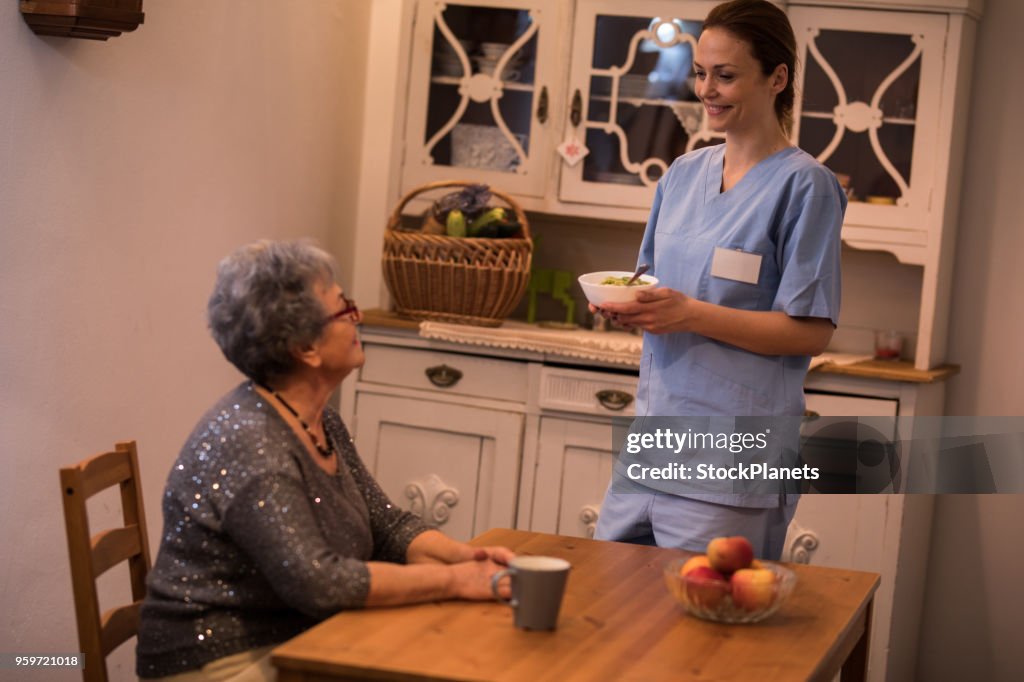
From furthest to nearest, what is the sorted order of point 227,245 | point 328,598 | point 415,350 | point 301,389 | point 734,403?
1. point 415,350
2. point 227,245
3. point 734,403
4. point 301,389
5. point 328,598

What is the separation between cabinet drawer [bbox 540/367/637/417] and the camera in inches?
122

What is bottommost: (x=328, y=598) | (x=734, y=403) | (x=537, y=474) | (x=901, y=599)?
(x=901, y=599)

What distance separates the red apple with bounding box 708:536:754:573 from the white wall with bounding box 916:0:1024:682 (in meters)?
2.07

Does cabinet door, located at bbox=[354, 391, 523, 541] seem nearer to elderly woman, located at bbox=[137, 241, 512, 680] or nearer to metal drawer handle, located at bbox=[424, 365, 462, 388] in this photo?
metal drawer handle, located at bbox=[424, 365, 462, 388]

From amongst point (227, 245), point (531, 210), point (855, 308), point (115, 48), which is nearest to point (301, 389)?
point (115, 48)

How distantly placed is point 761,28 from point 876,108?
127cm

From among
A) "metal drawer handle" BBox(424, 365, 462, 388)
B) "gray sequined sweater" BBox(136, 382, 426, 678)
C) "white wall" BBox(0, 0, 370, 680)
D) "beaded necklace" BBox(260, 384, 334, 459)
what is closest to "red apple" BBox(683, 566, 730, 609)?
"gray sequined sweater" BBox(136, 382, 426, 678)

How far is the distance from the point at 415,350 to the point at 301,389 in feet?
5.36

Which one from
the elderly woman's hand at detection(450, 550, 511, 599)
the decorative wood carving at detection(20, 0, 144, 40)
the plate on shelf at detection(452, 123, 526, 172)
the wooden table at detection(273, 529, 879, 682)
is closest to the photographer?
the wooden table at detection(273, 529, 879, 682)

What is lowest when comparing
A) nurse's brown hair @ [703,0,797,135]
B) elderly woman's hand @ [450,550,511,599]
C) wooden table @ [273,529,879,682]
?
wooden table @ [273,529,879,682]

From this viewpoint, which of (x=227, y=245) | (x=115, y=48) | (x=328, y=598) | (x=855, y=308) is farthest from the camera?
(x=855, y=308)

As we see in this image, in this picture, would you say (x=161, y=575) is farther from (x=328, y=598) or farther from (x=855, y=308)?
(x=855, y=308)

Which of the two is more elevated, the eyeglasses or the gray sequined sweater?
the eyeglasses

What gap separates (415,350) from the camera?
3287 mm
